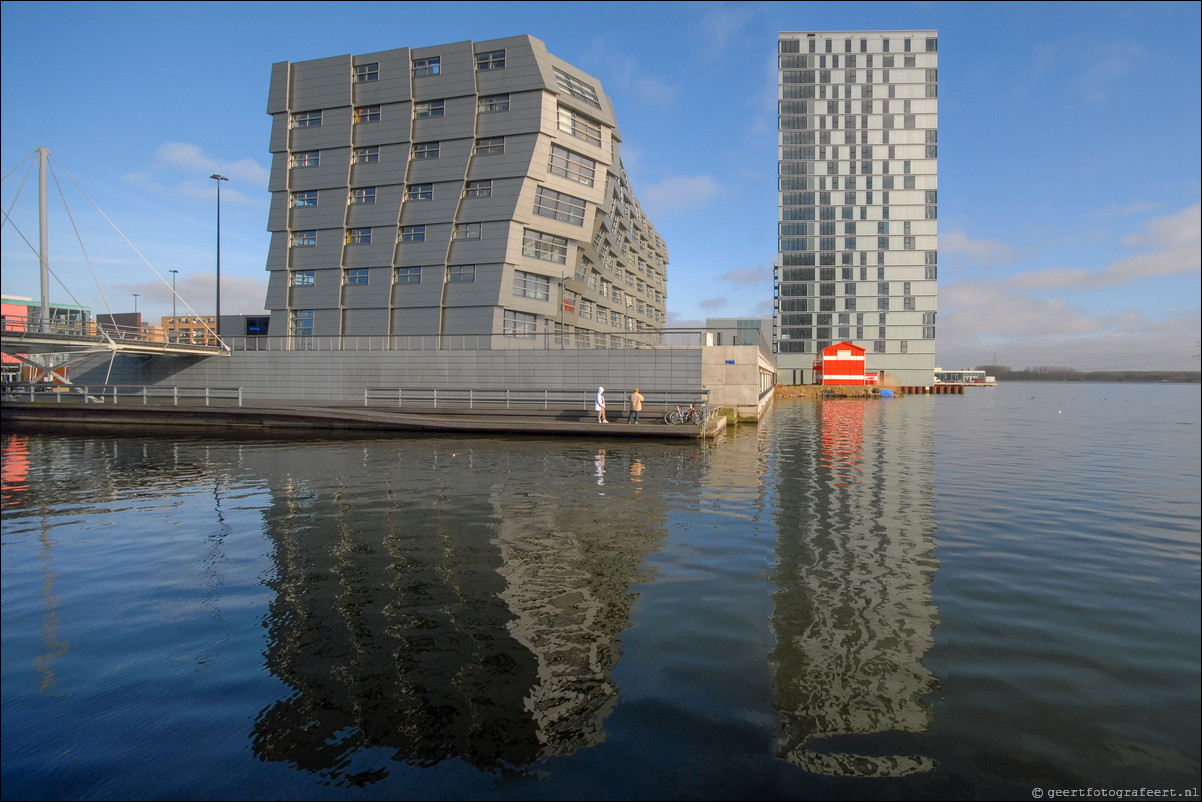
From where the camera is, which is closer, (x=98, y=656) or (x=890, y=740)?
(x=890, y=740)

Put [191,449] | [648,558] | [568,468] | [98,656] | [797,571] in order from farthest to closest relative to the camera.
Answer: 1. [191,449]
2. [568,468]
3. [648,558]
4. [797,571]
5. [98,656]

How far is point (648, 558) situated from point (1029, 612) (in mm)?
4910

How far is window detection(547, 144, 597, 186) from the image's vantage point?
4875 centimetres

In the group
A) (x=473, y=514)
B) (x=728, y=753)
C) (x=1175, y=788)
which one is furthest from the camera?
(x=473, y=514)

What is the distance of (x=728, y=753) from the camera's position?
4719mm

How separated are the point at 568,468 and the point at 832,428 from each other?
72.4ft

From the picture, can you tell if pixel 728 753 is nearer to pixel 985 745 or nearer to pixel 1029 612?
pixel 985 745

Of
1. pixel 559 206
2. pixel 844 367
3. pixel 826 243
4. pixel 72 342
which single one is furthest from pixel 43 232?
pixel 826 243

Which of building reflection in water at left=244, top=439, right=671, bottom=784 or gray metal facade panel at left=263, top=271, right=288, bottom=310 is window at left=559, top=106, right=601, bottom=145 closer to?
gray metal facade panel at left=263, top=271, right=288, bottom=310

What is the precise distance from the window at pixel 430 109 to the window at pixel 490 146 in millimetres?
4084

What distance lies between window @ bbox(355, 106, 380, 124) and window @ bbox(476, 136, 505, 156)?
30.1 feet

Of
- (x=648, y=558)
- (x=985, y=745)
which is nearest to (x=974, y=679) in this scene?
(x=985, y=745)

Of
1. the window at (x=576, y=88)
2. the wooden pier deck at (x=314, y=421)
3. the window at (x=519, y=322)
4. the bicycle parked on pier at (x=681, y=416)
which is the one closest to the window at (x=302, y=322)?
the window at (x=519, y=322)

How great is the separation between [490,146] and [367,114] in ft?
37.9
